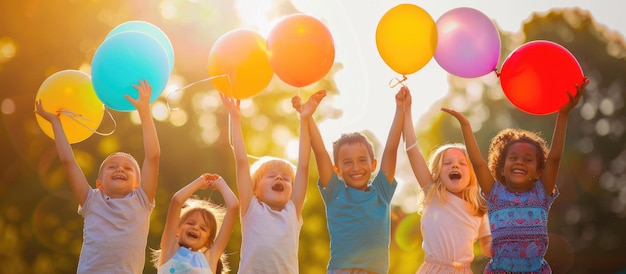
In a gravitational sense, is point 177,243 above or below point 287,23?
below

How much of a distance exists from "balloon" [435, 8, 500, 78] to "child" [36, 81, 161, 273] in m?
2.44

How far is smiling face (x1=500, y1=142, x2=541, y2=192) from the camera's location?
6562 millimetres

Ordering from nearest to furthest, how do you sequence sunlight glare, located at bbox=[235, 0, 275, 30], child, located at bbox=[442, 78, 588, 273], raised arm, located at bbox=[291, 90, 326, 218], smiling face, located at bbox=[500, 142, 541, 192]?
child, located at bbox=[442, 78, 588, 273], smiling face, located at bbox=[500, 142, 541, 192], raised arm, located at bbox=[291, 90, 326, 218], sunlight glare, located at bbox=[235, 0, 275, 30]

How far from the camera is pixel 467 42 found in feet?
22.8

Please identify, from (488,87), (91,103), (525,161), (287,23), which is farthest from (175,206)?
(488,87)

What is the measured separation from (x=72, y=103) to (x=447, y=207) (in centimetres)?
330

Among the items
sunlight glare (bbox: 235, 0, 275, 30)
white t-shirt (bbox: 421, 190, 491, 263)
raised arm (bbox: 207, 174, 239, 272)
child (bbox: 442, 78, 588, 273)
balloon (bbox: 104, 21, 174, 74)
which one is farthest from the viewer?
sunlight glare (bbox: 235, 0, 275, 30)

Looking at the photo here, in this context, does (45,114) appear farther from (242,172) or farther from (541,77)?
(541,77)

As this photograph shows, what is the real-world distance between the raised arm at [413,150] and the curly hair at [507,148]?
0.54 meters

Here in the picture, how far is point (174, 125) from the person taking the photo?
672 inches

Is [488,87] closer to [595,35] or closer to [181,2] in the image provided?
[595,35]

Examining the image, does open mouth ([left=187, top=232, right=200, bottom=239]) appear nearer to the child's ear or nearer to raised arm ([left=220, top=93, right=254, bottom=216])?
raised arm ([left=220, top=93, right=254, bottom=216])

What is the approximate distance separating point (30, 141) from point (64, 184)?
1048 millimetres

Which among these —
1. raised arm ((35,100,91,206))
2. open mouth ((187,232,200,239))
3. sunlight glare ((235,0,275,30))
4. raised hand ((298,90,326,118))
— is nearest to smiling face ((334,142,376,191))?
raised hand ((298,90,326,118))
